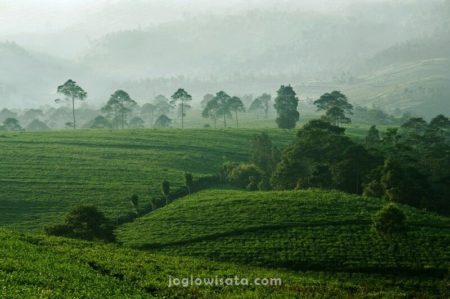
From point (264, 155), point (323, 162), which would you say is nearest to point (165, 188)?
point (323, 162)

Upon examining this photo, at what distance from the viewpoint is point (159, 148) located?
142 metres

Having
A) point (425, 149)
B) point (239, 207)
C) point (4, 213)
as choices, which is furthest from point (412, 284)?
Answer: point (425, 149)

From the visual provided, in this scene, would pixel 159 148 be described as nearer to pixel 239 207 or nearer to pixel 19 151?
pixel 19 151

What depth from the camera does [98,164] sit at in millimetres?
119188

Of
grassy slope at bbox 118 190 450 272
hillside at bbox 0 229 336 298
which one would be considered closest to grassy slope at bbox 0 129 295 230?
grassy slope at bbox 118 190 450 272

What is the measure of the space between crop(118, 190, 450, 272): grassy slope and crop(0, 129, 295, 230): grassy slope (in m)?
16.5

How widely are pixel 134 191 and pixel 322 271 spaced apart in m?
52.3

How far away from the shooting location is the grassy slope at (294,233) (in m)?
59.4

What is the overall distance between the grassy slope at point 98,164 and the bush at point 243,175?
31.5ft

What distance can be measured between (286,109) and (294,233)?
402ft

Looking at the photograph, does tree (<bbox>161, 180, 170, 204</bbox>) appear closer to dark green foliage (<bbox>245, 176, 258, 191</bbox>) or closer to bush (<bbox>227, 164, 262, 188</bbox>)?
dark green foliage (<bbox>245, 176, 258, 191</bbox>)

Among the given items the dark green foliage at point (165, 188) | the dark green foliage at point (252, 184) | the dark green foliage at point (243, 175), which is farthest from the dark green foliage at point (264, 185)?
the dark green foliage at point (165, 188)

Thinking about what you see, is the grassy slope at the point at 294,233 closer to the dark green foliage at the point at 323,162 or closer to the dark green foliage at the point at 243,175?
the dark green foliage at the point at 323,162

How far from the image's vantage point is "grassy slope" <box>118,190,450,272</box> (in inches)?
Answer: 2340
